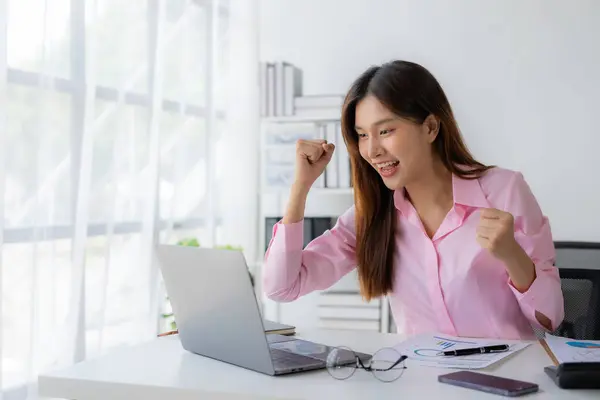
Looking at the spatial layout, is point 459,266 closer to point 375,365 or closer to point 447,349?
point 447,349

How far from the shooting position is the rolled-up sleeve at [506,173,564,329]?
173cm

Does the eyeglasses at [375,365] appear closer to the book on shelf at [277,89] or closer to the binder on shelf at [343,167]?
the binder on shelf at [343,167]

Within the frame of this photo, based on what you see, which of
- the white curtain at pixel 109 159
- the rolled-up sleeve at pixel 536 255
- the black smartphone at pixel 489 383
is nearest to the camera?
the black smartphone at pixel 489 383

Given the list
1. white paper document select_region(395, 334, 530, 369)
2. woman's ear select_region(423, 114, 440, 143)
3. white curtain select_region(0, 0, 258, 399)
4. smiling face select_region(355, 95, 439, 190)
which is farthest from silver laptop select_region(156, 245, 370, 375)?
white curtain select_region(0, 0, 258, 399)

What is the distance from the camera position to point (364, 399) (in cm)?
124

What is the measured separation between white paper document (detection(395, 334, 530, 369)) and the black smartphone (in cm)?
9

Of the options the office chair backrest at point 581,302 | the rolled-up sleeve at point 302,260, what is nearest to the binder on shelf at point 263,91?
the rolled-up sleeve at point 302,260

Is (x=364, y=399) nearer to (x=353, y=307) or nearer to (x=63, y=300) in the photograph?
(x=63, y=300)

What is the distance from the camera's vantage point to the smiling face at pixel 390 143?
6.15ft

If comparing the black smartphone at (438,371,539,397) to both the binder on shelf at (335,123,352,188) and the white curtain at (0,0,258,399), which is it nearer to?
the white curtain at (0,0,258,399)

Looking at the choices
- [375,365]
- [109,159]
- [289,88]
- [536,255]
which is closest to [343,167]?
[289,88]

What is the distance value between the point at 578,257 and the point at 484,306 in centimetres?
44

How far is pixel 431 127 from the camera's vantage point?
194 cm

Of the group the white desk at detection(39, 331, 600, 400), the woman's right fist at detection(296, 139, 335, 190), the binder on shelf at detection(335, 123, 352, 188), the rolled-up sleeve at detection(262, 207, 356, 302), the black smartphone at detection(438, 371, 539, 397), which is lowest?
the white desk at detection(39, 331, 600, 400)
